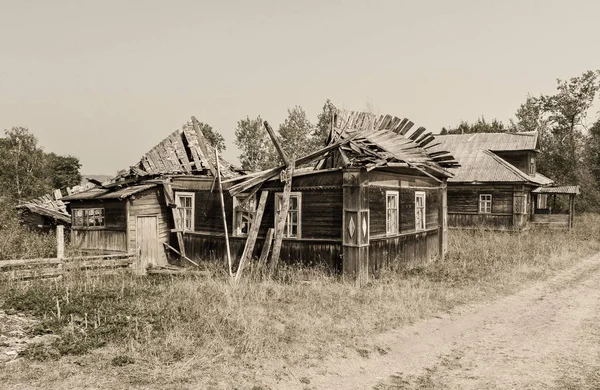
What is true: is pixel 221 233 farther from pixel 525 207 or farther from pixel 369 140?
pixel 525 207

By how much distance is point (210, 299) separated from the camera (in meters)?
9.85

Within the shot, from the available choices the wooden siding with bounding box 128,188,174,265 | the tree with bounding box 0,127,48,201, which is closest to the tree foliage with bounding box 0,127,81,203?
the tree with bounding box 0,127,48,201

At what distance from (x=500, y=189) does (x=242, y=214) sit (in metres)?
17.6

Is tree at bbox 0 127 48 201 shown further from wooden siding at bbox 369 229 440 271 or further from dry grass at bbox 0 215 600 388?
wooden siding at bbox 369 229 440 271

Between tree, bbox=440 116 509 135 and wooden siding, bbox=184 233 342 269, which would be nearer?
wooden siding, bbox=184 233 342 269

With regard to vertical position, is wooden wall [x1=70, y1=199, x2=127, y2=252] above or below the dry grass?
above

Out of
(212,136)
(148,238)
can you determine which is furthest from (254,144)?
(148,238)

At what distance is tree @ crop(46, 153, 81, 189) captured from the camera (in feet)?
183

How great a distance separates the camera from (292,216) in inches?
552

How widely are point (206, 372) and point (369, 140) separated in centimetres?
914

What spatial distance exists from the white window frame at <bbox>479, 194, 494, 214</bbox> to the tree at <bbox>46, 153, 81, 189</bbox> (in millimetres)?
47046

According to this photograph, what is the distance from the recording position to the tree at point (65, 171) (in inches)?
2194

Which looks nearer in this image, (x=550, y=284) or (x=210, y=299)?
(x=210, y=299)

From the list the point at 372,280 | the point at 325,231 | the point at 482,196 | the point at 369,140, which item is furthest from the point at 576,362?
the point at 482,196
